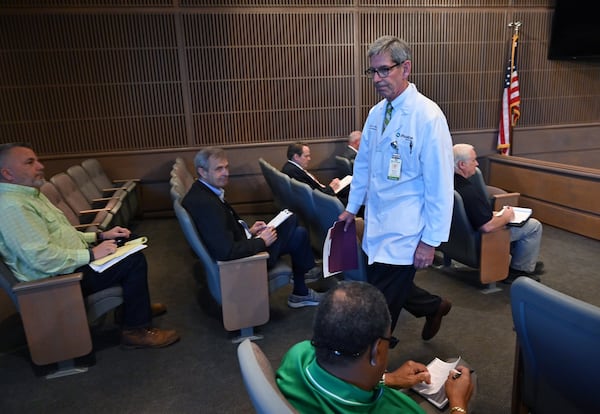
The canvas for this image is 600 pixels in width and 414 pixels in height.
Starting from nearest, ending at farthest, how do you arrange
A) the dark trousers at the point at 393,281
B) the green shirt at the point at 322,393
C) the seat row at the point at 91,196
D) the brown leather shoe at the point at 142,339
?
the green shirt at the point at 322,393 → the dark trousers at the point at 393,281 → the brown leather shoe at the point at 142,339 → the seat row at the point at 91,196

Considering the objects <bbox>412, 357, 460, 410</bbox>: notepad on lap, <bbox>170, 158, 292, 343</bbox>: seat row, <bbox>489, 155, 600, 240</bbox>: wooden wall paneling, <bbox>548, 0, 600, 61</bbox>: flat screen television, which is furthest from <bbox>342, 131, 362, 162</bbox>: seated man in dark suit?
<bbox>412, 357, 460, 410</bbox>: notepad on lap

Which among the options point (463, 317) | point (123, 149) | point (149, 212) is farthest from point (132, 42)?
point (463, 317)

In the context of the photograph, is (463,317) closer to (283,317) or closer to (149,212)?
(283,317)

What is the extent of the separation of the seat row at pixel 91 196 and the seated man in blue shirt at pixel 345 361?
8.66 feet

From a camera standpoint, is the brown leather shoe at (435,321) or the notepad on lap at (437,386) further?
the brown leather shoe at (435,321)

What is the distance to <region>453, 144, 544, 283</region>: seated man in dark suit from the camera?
121 inches

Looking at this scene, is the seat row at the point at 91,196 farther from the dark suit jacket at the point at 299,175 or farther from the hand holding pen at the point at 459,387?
the hand holding pen at the point at 459,387

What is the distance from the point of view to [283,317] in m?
3.14

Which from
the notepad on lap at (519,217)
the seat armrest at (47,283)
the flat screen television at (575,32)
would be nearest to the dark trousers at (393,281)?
the notepad on lap at (519,217)

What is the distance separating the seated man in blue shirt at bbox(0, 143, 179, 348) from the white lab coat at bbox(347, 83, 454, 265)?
1.51 meters

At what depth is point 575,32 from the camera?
6375 millimetres

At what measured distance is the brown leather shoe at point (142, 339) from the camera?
2.79 m

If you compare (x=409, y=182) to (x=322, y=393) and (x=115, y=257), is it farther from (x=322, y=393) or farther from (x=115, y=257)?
(x=115, y=257)

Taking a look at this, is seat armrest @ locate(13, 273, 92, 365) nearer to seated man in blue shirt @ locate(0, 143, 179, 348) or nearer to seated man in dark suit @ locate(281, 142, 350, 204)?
seated man in blue shirt @ locate(0, 143, 179, 348)
